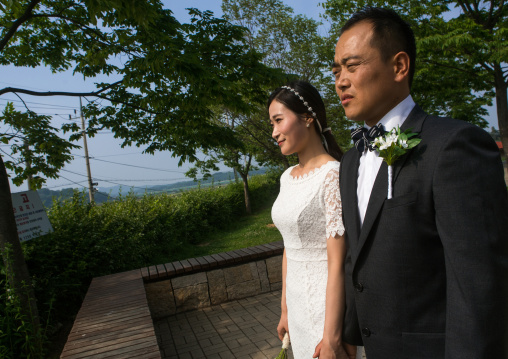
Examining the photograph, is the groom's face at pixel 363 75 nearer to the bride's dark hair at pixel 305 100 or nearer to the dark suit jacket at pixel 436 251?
the dark suit jacket at pixel 436 251

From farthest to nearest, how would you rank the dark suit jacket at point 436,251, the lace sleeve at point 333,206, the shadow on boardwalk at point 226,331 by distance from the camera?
1. the shadow on boardwalk at point 226,331
2. the lace sleeve at point 333,206
3. the dark suit jacket at point 436,251

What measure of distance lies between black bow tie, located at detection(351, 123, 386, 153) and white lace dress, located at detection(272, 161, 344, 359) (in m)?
0.44

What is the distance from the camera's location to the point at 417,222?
3.88 feet

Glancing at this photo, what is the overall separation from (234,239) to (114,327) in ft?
32.3

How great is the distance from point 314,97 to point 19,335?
13.5 feet

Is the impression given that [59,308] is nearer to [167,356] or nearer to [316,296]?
[167,356]

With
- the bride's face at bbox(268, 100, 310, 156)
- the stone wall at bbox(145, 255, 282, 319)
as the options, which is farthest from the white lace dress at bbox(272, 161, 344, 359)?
the stone wall at bbox(145, 255, 282, 319)

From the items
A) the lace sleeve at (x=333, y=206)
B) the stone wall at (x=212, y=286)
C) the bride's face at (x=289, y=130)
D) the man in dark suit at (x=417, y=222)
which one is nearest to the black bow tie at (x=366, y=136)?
the man in dark suit at (x=417, y=222)

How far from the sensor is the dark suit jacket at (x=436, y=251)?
1036 mm

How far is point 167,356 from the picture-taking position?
4254mm

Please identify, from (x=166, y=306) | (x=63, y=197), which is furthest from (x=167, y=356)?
(x=63, y=197)

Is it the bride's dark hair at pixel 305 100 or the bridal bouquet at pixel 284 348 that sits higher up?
the bride's dark hair at pixel 305 100

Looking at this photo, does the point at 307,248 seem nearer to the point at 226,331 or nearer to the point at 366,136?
the point at 366,136

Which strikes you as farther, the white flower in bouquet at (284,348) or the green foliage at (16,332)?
the green foliage at (16,332)
